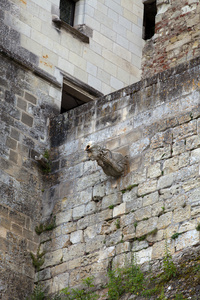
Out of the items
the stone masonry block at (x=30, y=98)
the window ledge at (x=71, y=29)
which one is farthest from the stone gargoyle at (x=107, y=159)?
the window ledge at (x=71, y=29)

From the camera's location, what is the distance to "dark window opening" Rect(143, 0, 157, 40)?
54.0ft

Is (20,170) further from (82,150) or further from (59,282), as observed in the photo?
(59,282)

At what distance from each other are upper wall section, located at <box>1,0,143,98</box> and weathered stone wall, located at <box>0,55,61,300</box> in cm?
47

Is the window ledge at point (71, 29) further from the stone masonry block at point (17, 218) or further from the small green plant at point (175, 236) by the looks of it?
the small green plant at point (175, 236)

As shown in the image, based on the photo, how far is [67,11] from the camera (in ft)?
49.3

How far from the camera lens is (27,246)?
40.7 ft

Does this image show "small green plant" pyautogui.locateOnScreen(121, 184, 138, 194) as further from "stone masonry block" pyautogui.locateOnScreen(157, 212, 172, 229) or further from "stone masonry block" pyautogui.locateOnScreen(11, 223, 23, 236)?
"stone masonry block" pyautogui.locateOnScreen(11, 223, 23, 236)

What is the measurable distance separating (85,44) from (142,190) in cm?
387

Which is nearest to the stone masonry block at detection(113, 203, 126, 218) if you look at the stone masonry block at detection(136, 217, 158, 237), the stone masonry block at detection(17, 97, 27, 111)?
the stone masonry block at detection(136, 217, 158, 237)

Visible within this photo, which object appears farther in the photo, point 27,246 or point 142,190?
point 27,246

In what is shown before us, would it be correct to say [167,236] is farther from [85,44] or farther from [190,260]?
[85,44]

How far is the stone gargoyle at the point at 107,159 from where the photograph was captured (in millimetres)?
11750

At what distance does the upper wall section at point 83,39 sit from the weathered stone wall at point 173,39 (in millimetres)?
368

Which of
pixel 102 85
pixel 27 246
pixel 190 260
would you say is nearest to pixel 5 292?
pixel 27 246
